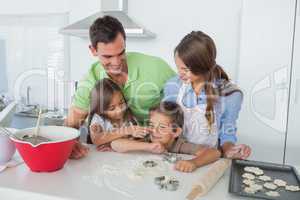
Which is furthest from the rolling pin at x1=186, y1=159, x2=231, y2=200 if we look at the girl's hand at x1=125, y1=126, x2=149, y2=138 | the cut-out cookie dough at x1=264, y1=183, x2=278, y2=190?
the girl's hand at x1=125, y1=126, x2=149, y2=138

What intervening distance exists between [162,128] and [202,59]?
31 centimetres

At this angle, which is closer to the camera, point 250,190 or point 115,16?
point 250,190

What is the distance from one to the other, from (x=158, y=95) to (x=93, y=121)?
0.32 metres

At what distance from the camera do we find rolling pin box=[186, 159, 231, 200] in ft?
2.49

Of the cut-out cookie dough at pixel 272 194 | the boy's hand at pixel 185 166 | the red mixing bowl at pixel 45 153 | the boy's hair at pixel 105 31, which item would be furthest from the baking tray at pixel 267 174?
the boy's hair at pixel 105 31

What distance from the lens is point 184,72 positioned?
4.14 feet

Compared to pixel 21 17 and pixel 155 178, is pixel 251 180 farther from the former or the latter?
pixel 21 17

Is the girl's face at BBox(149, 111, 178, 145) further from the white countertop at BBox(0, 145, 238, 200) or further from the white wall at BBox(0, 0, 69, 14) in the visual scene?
the white wall at BBox(0, 0, 69, 14)

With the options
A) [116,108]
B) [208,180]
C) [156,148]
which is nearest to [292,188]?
[208,180]

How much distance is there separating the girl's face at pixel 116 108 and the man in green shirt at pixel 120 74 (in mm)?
87

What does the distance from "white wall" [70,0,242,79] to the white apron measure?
1259mm

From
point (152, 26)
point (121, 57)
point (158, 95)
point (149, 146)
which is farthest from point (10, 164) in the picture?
point (152, 26)

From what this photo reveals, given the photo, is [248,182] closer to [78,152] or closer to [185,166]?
[185,166]

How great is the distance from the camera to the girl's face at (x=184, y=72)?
1.24 meters
